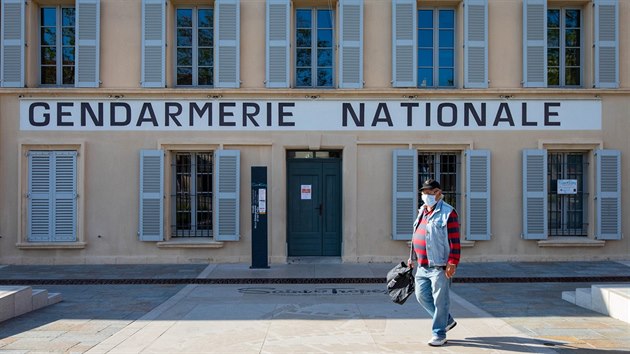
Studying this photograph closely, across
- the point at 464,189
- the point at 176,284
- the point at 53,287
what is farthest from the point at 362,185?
the point at 53,287

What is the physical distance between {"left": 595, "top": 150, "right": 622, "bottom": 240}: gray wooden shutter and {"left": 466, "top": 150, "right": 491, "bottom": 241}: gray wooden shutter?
2.32m

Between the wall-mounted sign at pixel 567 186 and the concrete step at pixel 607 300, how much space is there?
4.77 meters

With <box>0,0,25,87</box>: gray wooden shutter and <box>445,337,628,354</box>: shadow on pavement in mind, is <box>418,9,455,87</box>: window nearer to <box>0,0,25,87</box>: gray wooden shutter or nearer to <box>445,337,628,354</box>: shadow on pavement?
<box>445,337,628,354</box>: shadow on pavement

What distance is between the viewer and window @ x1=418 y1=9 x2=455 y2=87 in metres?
13.7

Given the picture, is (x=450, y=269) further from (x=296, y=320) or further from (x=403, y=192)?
(x=403, y=192)

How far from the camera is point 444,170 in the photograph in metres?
13.7

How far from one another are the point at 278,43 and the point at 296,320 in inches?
273

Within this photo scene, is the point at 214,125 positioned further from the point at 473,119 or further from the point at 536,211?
the point at 536,211

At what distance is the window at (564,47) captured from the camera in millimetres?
13789

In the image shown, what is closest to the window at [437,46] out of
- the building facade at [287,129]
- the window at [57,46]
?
the building facade at [287,129]

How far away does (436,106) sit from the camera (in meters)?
13.3

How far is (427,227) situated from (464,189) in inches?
268

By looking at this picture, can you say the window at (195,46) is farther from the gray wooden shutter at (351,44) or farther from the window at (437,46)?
the window at (437,46)

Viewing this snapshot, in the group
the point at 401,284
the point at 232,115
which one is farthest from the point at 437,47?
the point at 401,284
